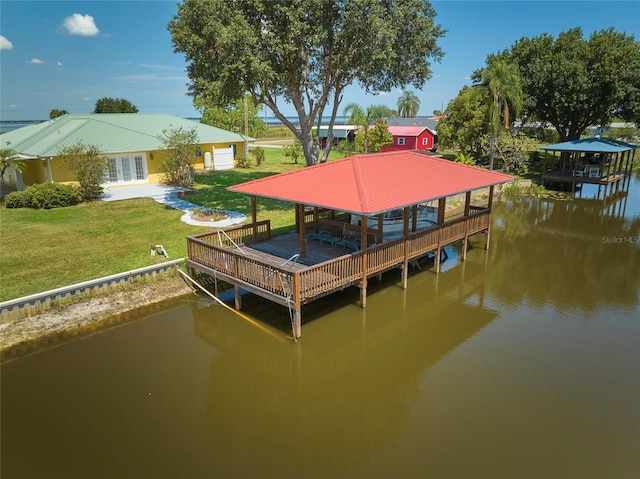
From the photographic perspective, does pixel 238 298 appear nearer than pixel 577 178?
Yes

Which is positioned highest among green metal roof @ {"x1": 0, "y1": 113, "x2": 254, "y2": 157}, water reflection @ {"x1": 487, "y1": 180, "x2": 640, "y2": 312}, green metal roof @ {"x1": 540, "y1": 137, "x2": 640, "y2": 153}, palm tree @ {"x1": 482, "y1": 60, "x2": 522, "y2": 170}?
palm tree @ {"x1": 482, "y1": 60, "x2": 522, "y2": 170}

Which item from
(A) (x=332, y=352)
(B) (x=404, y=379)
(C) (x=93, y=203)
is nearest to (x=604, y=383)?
(B) (x=404, y=379)

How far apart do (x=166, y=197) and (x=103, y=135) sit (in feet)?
22.6

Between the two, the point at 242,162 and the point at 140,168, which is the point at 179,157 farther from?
the point at 242,162

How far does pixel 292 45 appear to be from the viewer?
18.4 m

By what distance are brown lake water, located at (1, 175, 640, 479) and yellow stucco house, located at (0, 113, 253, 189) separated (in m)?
15.6

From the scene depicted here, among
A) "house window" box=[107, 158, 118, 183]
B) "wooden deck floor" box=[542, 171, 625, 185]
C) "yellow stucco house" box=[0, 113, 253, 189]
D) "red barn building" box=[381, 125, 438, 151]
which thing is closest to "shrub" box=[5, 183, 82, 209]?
"yellow stucco house" box=[0, 113, 253, 189]

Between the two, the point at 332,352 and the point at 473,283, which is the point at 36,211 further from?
the point at 473,283

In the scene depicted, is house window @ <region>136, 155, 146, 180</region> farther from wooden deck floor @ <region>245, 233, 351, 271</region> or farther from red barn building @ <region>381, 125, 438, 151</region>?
red barn building @ <region>381, 125, 438, 151</region>

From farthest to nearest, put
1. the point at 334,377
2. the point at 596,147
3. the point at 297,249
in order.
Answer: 1. the point at 596,147
2. the point at 297,249
3. the point at 334,377

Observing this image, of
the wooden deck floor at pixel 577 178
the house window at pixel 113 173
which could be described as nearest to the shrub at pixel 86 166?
the house window at pixel 113 173

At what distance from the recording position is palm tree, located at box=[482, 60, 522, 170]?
101 ft

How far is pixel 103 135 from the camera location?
26094 mm

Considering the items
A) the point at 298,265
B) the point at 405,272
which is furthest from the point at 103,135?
the point at 405,272
